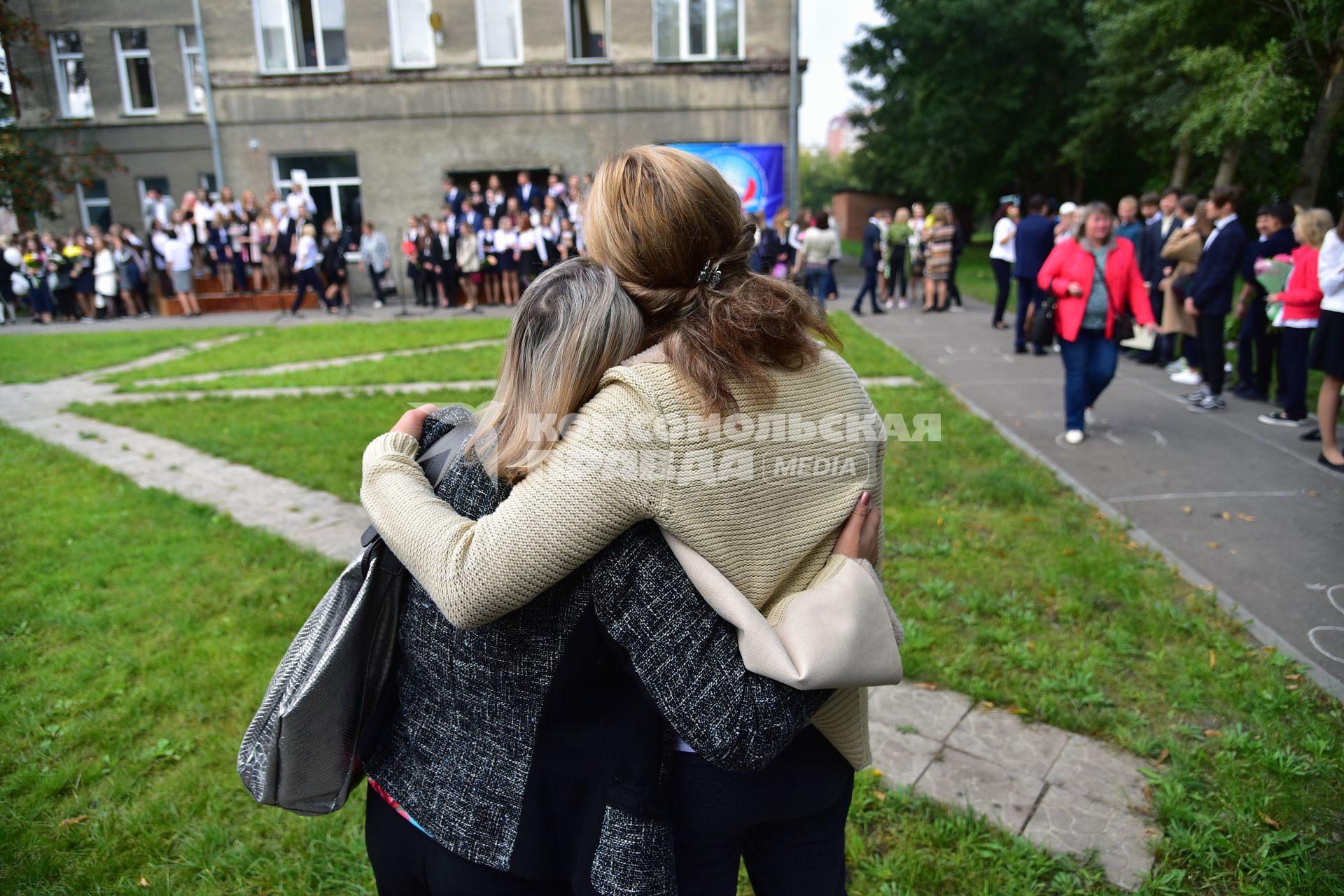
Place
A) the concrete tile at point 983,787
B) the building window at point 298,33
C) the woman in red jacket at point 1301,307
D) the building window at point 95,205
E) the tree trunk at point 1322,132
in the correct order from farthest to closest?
1. the building window at point 95,205
2. the building window at point 298,33
3. the tree trunk at point 1322,132
4. the woman in red jacket at point 1301,307
5. the concrete tile at point 983,787

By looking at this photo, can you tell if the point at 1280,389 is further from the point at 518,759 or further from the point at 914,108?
the point at 914,108

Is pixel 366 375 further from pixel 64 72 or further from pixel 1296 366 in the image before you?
pixel 64 72

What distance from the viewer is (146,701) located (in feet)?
12.1

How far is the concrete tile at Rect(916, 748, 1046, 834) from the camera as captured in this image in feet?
10.1

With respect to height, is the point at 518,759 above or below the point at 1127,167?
below

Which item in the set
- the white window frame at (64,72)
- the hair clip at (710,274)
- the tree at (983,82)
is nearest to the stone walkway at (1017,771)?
the hair clip at (710,274)

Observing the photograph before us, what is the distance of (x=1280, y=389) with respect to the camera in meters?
8.37

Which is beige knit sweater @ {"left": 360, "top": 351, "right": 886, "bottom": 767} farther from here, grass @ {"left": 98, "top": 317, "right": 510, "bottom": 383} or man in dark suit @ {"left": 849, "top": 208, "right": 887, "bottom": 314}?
man in dark suit @ {"left": 849, "top": 208, "right": 887, "bottom": 314}

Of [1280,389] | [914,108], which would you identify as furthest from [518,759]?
[914,108]

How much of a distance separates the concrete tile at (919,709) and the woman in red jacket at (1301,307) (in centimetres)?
589

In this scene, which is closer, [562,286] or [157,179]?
[562,286]

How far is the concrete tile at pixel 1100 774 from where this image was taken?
3129mm

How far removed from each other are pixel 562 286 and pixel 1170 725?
10.8 feet

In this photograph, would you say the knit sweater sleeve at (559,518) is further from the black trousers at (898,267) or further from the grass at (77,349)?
the black trousers at (898,267)
